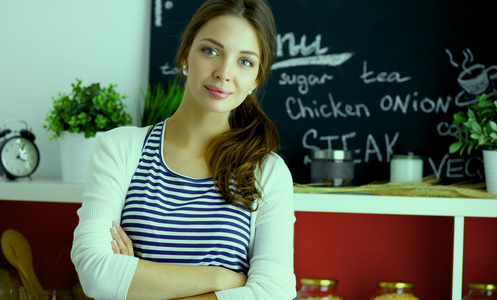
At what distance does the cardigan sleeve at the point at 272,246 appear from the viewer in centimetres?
106

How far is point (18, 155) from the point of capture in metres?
1.66

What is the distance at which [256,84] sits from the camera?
1212 millimetres

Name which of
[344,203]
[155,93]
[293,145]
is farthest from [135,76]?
[344,203]

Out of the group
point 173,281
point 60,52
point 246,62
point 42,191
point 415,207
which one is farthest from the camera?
point 60,52

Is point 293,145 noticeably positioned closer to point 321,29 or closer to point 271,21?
point 321,29

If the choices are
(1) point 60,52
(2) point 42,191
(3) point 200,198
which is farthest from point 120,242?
(1) point 60,52

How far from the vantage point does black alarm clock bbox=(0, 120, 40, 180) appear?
165 centimetres

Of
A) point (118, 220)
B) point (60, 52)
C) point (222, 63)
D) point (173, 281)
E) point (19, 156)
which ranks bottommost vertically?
point (173, 281)

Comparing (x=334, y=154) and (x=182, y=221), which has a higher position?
(x=334, y=154)

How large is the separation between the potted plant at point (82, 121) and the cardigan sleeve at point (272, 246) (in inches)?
23.3

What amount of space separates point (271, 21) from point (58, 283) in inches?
43.4

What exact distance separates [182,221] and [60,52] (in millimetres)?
950

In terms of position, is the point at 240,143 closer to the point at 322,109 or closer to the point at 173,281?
the point at 173,281

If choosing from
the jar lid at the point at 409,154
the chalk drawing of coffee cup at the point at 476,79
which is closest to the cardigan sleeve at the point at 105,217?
the jar lid at the point at 409,154
